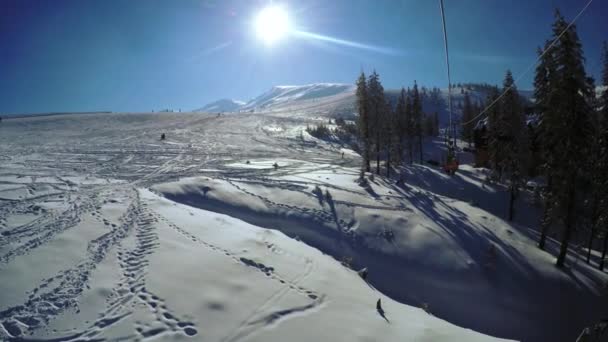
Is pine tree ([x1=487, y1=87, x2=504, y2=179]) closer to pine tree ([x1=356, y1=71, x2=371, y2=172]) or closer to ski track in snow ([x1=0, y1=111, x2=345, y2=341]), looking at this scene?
pine tree ([x1=356, y1=71, x2=371, y2=172])

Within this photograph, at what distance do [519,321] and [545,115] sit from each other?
1198 cm

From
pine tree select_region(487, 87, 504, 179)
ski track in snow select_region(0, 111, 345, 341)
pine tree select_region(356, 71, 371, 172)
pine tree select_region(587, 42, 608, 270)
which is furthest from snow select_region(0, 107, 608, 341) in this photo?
pine tree select_region(356, 71, 371, 172)

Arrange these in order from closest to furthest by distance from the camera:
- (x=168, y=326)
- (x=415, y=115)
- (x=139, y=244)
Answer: (x=168, y=326)
(x=139, y=244)
(x=415, y=115)

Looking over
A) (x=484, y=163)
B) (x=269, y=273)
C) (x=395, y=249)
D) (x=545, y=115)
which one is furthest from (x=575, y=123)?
(x=484, y=163)

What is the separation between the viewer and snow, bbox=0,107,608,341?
6.57 metres

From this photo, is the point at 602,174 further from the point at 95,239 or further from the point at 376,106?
the point at 95,239

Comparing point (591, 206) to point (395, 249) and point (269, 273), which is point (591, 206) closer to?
point (395, 249)

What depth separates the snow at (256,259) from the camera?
6574 millimetres

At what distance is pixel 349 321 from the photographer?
7133 mm

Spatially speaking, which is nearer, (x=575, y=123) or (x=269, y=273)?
(x=269, y=273)

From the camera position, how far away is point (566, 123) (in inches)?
605

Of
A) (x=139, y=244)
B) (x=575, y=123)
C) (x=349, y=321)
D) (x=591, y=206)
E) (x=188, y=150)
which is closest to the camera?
(x=349, y=321)

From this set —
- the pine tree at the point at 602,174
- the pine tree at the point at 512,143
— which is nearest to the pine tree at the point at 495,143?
the pine tree at the point at 512,143

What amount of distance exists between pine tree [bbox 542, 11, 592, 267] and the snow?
12.0 ft
